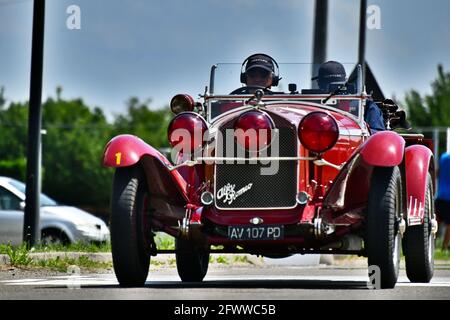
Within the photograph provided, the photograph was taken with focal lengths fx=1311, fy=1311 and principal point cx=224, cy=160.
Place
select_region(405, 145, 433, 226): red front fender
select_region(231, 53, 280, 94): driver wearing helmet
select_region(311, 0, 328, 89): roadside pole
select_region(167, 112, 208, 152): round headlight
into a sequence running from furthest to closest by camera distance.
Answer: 1. select_region(311, 0, 328, 89): roadside pole
2. select_region(231, 53, 280, 94): driver wearing helmet
3. select_region(405, 145, 433, 226): red front fender
4. select_region(167, 112, 208, 152): round headlight

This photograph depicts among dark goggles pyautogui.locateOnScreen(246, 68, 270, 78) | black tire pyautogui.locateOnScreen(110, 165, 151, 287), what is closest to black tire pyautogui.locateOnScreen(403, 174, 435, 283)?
dark goggles pyautogui.locateOnScreen(246, 68, 270, 78)

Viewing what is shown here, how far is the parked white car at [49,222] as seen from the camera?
21266mm

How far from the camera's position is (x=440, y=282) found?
11461 mm

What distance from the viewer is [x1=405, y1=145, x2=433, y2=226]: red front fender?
11.2 m

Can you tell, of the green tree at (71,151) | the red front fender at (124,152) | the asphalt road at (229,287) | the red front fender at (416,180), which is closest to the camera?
the asphalt road at (229,287)

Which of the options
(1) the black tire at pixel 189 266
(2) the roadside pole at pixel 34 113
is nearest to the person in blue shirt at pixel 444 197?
(2) the roadside pole at pixel 34 113

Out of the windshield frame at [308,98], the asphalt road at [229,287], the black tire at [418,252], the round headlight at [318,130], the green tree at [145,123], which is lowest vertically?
the asphalt road at [229,287]

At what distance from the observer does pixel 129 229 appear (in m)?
10.1

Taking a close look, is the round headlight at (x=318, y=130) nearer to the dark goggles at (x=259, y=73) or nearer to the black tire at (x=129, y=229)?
the black tire at (x=129, y=229)

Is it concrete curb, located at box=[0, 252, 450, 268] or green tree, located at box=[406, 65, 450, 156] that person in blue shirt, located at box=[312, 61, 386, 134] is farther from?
green tree, located at box=[406, 65, 450, 156]

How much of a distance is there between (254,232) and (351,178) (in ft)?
→ 3.04

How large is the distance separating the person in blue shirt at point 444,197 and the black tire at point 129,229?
9733mm
